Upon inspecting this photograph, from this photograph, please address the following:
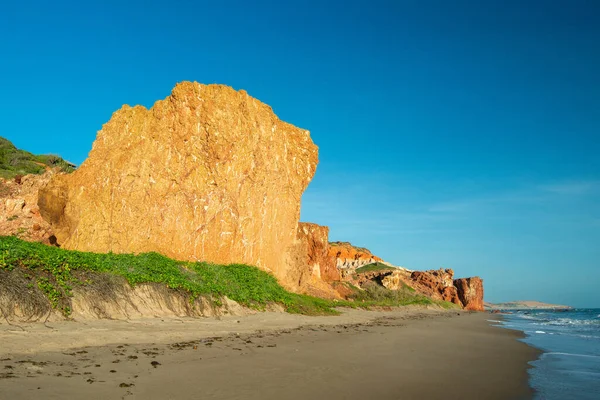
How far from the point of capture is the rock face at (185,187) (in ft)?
68.8

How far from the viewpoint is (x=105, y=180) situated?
22.0 m

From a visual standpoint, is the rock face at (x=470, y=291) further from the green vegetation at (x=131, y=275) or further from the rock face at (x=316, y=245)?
the green vegetation at (x=131, y=275)

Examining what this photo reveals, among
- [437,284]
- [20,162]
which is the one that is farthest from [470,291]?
[20,162]

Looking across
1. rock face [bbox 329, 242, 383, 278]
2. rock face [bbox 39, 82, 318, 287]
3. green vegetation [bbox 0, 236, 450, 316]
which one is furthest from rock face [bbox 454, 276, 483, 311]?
green vegetation [bbox 0, 236, 450, 316]

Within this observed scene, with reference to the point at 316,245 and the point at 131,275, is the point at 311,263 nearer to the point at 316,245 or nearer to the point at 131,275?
the point at 316,245

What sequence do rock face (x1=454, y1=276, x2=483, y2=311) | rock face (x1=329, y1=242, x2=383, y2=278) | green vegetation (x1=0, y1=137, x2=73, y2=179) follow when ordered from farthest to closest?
rock face (x1=454, y1=276, x2=483, y2=311)
rock face (x1=329, y1=242, x2=383, y2=278)
green vegetation (x1=0, y1=137, x2=73, y2=179)

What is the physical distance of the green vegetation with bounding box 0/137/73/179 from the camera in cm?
3347

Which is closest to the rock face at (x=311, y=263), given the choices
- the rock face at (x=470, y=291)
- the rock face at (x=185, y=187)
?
the rock face at (x=185, y=187)

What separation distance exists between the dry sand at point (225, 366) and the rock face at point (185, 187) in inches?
399

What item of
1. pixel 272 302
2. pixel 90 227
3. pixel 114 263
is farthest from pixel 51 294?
pixel 90 227

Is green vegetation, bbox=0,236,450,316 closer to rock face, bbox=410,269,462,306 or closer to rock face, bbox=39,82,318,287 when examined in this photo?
rock face, bbox=39,82,318,287

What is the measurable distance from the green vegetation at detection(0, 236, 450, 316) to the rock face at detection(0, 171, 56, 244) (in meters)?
10.5

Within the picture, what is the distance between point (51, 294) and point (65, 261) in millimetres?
1582

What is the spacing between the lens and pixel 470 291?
7544 cm
